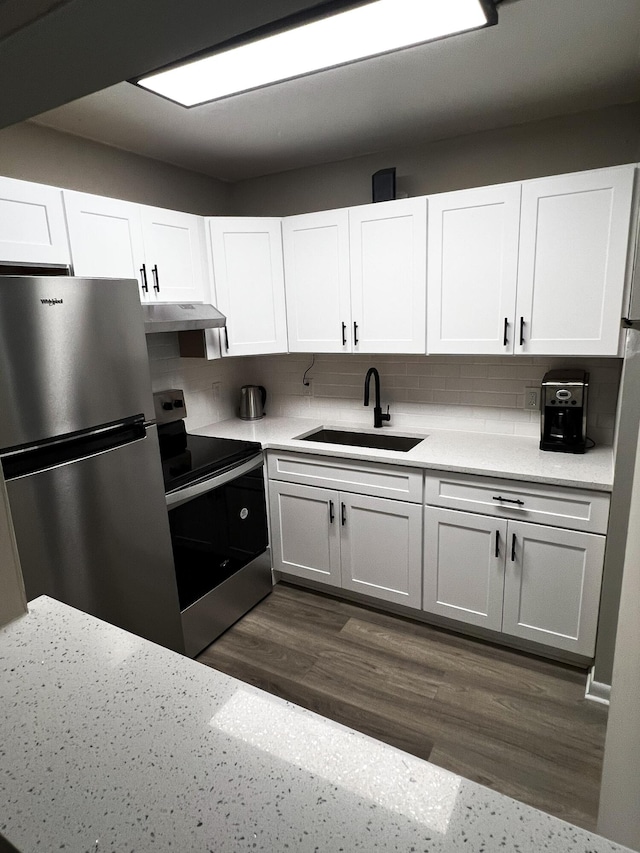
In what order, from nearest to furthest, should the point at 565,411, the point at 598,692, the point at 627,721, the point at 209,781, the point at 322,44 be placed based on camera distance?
the point at 209,781 → the point at 627,721 → the point at 322,44 → the point at 598,692 → the point at 565,411

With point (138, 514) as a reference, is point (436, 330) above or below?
above

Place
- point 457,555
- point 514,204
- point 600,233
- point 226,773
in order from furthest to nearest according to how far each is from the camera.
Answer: point 457,555 → point 514,204 → point 600,233 → point 226,773

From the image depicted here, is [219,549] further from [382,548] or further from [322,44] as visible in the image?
[322,44]

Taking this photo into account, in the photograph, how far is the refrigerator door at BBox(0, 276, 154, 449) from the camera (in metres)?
1.51

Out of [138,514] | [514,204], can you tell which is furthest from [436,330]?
[138,514]

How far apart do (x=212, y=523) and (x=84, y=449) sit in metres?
0.85

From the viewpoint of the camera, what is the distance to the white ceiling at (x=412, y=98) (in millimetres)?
1640

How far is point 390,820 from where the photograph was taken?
49cm

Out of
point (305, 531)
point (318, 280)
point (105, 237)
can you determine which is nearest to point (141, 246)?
point (105, 237)

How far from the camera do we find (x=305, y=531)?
2.79 m

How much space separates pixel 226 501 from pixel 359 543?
2.48ft

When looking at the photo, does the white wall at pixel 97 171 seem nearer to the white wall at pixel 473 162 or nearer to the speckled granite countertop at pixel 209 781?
the white wall at pixel 473 162

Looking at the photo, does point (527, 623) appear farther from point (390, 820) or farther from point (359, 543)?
point (390, 820)

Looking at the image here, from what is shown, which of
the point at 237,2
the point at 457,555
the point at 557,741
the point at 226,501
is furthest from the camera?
the point at 226,501
